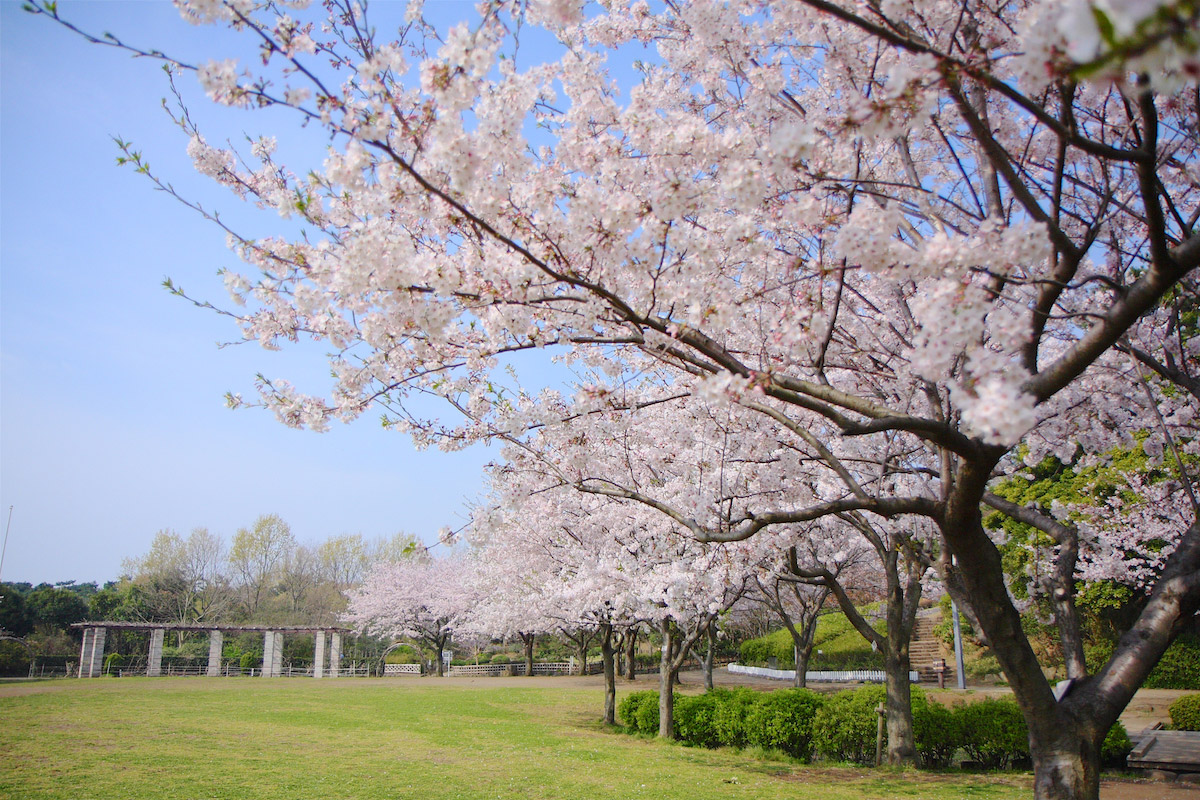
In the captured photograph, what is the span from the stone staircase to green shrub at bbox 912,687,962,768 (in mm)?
12885

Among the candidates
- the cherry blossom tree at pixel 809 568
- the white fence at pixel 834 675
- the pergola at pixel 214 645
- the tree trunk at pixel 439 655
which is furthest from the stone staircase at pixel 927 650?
the pergola at pixel 214 645

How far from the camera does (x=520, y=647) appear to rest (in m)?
43.2

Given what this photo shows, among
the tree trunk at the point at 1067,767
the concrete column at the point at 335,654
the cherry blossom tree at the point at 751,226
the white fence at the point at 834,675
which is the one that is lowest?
the concrete column at the point at 335,654

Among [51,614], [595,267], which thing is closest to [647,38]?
[595,267]

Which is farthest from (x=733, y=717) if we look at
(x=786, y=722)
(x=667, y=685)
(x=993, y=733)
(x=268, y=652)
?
(x=268, y=652)

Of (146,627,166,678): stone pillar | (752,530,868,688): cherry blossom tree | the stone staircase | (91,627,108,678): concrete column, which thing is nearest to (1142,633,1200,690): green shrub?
the stone staircase

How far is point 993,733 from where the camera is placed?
978 cm

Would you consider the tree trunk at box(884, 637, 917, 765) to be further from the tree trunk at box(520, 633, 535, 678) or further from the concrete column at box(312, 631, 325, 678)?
the concrete column at box(312, 631, 325, 678)

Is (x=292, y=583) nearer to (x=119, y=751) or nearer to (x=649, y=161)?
(x=119, y=751)

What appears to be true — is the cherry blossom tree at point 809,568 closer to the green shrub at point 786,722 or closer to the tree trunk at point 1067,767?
the green shrub at point 786,722

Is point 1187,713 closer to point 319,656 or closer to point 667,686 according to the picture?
point 667,686

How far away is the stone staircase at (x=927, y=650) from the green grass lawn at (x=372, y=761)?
13.1m

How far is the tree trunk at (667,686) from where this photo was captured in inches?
484

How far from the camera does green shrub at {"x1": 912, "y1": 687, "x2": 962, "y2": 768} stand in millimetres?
9945
